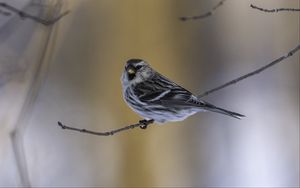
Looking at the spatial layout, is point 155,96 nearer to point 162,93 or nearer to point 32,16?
point 162,93

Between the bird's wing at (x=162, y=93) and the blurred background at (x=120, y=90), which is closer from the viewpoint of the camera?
the bird's wing at (x=162, y=93)

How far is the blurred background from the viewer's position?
0.83 metres

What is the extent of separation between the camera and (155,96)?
0.76 m

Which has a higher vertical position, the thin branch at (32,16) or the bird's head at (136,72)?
the thin branch at (32,16)

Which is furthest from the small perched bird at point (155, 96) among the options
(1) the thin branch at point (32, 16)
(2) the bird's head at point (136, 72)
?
(1) the thin branch at point (32, 16)

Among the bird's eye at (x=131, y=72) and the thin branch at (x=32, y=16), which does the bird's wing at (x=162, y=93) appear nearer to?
the bird's eye at (x=131, y=72)

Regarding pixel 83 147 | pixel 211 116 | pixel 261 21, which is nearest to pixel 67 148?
pixel 83 147

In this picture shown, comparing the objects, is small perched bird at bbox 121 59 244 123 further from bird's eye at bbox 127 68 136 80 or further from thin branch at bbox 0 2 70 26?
thin branch at bbox 0 2 70 26

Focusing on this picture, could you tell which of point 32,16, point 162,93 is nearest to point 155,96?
point 162,93

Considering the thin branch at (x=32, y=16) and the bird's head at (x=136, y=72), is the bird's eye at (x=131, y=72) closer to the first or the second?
the bird's head at (x=136, y=72)

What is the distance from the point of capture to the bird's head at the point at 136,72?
A: 0.67 meters

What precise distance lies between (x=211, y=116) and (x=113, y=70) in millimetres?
317

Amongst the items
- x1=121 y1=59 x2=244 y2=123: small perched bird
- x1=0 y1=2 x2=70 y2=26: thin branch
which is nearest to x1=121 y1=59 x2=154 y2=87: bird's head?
x1=121 y1=59 x2=244 y2=123: small perched bird

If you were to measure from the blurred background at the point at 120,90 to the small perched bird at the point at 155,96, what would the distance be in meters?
0.04
